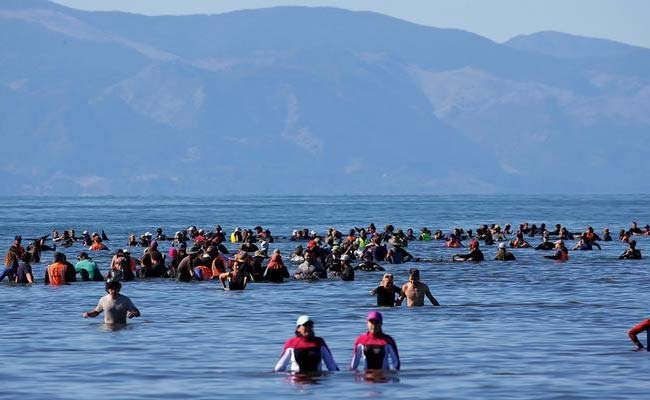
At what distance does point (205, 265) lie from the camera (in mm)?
52219

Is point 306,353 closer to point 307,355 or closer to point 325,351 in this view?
point 307,355

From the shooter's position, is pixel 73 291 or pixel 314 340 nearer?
pixel 314 340

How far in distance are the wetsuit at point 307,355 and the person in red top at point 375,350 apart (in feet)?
1.57

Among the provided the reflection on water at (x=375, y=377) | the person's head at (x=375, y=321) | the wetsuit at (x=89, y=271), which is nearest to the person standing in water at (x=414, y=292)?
the reflection on water at (x=375, y=377)

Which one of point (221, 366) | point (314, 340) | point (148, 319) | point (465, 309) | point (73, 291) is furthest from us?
point (73, 291)

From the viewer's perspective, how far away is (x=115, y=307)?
34719mm

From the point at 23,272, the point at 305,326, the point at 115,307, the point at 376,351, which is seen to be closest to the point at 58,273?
the point at 23,272

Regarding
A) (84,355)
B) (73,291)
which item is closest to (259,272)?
(73,291)

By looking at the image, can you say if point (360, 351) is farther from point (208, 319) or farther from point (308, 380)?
point (208, 319)

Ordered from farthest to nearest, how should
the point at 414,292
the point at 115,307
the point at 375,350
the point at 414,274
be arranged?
the point at 414,292 → the point at 414,274 → the point at 115,307 → the point at 375,350

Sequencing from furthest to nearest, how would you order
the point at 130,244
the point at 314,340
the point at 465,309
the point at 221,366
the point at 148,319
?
the point at 130,244 → the point at 465,309 → the point at 148,319 → the point at 221,366 → the point at 314,340

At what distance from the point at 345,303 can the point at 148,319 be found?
7.04 m

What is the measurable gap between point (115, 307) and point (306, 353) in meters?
10.3

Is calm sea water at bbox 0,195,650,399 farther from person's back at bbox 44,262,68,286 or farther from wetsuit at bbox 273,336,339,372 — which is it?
person's back at bbox 44,262,68,286
